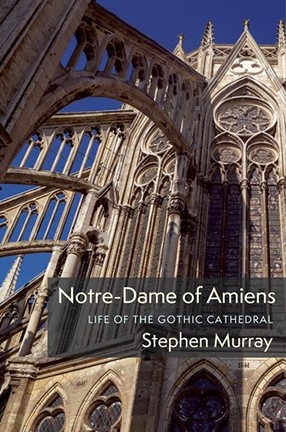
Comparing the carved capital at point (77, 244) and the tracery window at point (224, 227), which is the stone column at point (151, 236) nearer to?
the tracery window at point (224, 227)

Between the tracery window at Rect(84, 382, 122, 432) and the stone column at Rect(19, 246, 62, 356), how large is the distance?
2595mm

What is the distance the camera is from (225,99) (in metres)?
17.2

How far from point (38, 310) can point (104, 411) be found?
3708 mm

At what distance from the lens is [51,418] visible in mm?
9656

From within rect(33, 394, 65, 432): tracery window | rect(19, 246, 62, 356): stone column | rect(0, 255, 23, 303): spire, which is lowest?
rect(33, 394, 65, 432): tracery window

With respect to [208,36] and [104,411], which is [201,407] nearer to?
[104,411]

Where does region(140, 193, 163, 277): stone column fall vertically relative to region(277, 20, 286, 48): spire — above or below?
below

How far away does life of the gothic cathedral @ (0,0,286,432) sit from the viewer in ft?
27.8

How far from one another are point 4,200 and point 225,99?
26.4 feet

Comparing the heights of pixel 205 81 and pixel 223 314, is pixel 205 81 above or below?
above

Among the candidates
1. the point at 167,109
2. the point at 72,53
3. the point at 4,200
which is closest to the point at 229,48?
the point at 167,109

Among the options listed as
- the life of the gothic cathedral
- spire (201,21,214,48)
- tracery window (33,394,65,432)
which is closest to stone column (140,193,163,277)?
the life of the gothic cathedral

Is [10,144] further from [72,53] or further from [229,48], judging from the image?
[229,48]

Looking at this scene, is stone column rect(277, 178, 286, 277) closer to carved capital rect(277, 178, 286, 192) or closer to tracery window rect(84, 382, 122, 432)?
carved capital rect(277, 178, 286, 192)
